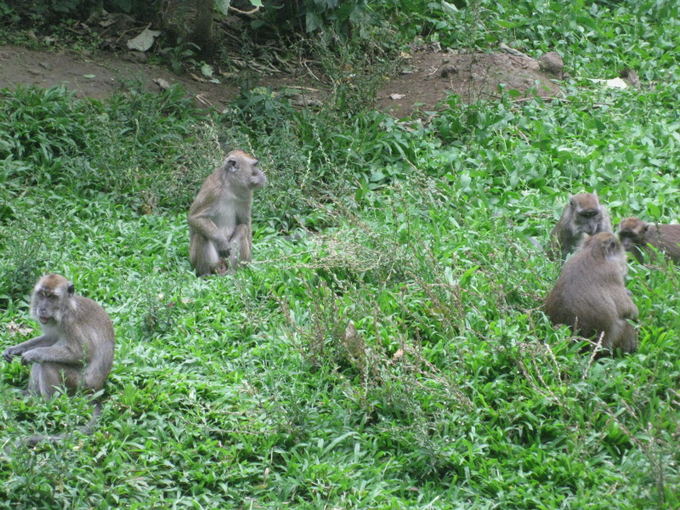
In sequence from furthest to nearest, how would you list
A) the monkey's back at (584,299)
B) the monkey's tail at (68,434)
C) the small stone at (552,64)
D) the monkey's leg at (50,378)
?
the small stone at (552,64) < the monkey's back at (584,299) < the monkey's leg at (50,378) < the monkey's tail at (68,434)

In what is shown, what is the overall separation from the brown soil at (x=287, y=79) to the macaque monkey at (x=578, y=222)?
3.34 metres

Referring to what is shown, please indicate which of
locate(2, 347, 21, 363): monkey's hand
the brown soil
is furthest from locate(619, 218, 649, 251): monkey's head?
locate(2, 347, 21, 363): monkey's hand

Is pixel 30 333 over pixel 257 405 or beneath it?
beneath

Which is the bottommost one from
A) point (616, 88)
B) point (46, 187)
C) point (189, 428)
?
point (46, 187)

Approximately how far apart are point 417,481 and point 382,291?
199 cm

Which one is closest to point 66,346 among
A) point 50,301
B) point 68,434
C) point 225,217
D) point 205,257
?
point 50,301

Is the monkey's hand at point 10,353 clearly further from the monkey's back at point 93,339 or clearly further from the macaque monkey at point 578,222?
the macaque monkey at point 578,222

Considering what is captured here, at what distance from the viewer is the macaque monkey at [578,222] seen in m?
8.04

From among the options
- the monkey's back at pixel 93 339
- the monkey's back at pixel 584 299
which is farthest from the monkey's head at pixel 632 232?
the monkey's back at pixel 93 339

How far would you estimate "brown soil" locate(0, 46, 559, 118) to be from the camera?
11.3 metres

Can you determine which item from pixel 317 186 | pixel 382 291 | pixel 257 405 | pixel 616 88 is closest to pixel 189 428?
pixel 257 405

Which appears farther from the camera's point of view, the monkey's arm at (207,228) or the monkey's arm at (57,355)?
the monkey's arm at (207,228)

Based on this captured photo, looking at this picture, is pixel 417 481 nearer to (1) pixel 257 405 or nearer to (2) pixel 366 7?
(1) pixel 257 405

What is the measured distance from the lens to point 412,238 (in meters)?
8.14
